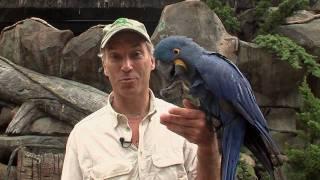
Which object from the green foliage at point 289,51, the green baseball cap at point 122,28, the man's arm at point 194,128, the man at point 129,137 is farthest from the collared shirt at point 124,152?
the green foliage at point 289,51

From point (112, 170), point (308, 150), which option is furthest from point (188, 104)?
point (308, 150)

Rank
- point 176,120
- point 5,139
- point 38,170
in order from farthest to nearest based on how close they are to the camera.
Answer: point 5,139 → point 38,170 → point 176,120

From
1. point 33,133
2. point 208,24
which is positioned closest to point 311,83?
point 208,24

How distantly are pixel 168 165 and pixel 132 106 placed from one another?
0.23 meters

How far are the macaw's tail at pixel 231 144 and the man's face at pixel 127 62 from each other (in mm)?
326

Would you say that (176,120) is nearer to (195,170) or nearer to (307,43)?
(195,170)

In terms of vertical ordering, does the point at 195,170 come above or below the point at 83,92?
above

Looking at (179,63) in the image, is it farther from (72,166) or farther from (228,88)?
(72,166)

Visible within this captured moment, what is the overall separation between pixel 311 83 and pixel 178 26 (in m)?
1.54

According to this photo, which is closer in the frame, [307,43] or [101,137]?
[101,137]

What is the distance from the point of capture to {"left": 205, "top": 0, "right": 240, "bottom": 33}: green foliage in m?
5.33

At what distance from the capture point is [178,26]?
4.84 metres

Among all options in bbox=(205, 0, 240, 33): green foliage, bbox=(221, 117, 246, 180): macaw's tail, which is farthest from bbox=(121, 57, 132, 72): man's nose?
bbox=(205, 0, 240, 33): green foliage

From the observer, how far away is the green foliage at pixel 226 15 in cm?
533
